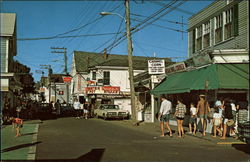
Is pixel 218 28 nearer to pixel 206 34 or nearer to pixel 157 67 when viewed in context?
pixel 206 34

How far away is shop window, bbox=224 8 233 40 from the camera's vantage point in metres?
15.6

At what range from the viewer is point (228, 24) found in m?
15.9

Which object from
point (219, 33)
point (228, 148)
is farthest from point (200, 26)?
point (228, 148)

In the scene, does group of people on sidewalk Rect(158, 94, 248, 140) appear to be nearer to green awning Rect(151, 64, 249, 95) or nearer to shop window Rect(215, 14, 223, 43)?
green awning Rect(151, 64, 249, 95)

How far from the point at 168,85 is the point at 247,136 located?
933 centimetres

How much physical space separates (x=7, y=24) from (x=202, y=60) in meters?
15.7

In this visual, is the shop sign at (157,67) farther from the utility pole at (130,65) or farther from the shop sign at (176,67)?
the utility pole at (130,65)

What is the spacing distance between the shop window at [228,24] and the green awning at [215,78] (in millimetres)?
2281

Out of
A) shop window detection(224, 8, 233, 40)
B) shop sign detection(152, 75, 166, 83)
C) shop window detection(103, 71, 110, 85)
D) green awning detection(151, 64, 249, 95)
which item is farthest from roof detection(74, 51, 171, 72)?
shop window detection(224, 8, 233, 40)

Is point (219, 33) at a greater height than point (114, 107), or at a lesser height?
greater

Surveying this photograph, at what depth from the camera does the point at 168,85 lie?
61.3ft

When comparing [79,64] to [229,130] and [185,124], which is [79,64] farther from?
[229,130]

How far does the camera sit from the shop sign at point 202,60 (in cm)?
1473

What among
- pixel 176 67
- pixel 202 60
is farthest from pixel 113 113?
pixel 202 60
